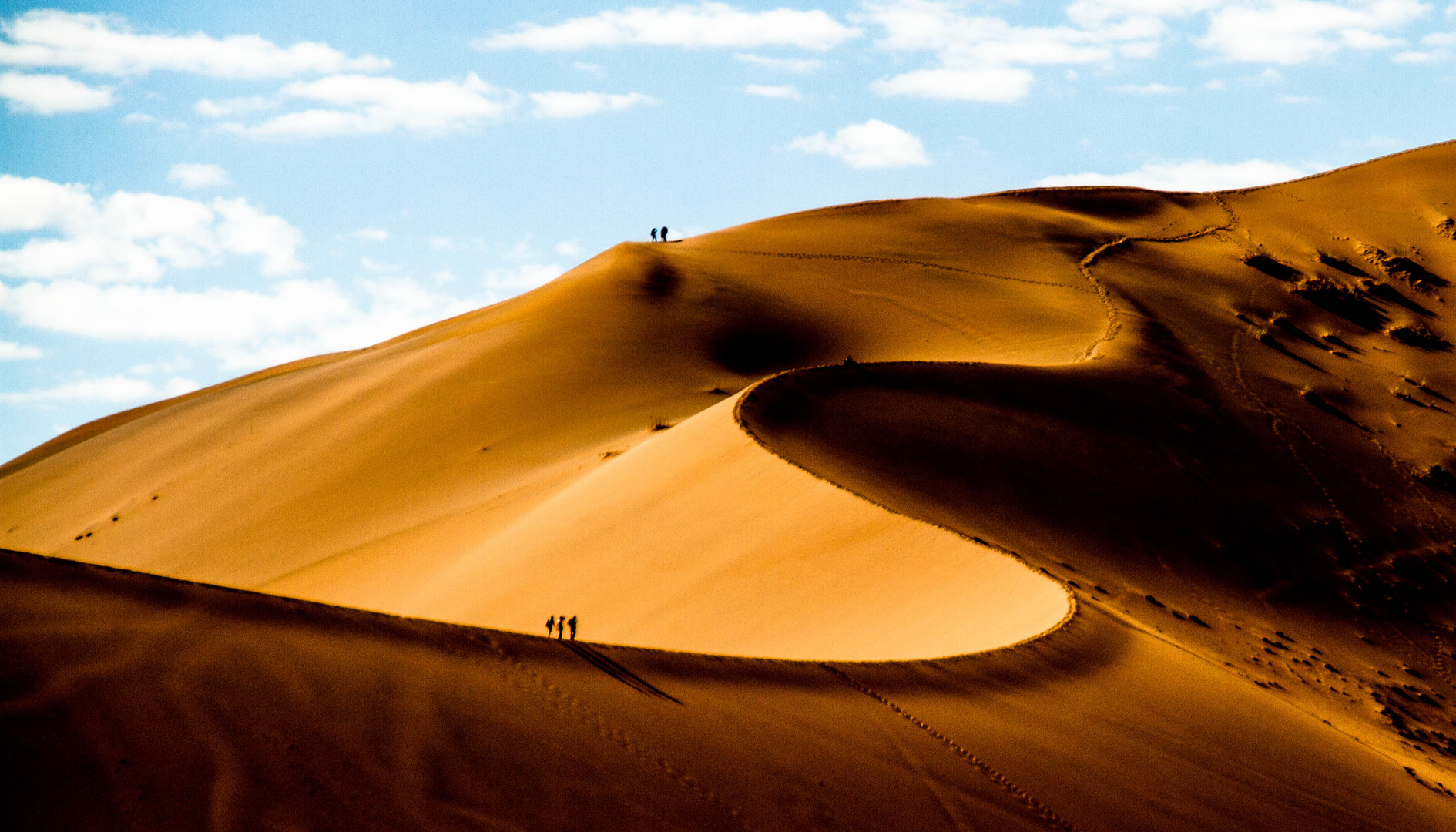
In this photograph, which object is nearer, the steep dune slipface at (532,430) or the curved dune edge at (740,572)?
the curved dune edge at (740,572)

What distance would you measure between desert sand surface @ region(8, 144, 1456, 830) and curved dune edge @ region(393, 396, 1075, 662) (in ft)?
0.24

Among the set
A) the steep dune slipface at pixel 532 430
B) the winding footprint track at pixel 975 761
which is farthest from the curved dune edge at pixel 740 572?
the winding footprint track at pixel 975 761

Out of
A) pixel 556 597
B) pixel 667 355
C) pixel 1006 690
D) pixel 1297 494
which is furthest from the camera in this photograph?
pixel 667 355

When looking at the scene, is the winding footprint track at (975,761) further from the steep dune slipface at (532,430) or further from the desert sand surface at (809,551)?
the steep dune slipface at (532,430)

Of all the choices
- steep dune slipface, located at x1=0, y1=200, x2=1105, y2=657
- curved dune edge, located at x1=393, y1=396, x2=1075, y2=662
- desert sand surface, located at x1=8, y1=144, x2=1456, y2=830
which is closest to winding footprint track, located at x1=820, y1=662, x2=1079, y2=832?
desert sand surface, located at x1=8, y1=144, x2=1456, y2=830

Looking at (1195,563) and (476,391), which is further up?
(476,391)

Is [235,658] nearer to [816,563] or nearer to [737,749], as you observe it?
[737,749]

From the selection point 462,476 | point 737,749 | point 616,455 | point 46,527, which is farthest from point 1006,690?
point 46,527

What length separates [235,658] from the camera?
849 centimetres

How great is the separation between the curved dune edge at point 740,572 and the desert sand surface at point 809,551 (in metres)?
0.07

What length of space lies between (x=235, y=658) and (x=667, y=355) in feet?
73.4

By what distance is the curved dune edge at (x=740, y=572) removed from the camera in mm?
14219

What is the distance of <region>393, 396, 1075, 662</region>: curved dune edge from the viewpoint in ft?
46.6

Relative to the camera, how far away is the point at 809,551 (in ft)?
54.0
